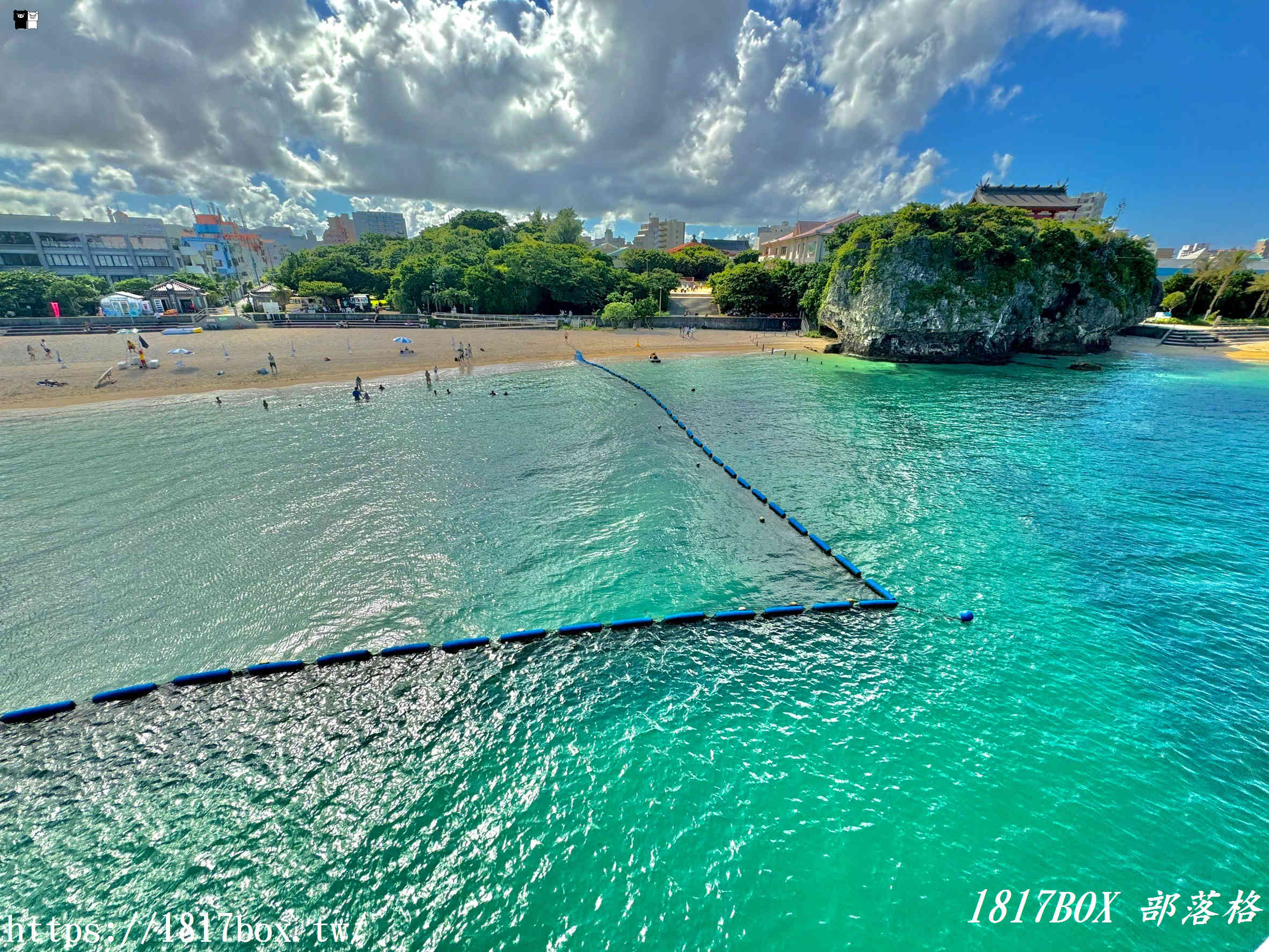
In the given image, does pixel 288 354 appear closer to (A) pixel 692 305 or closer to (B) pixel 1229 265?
(A) pixel 692 305

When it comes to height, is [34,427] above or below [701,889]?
above

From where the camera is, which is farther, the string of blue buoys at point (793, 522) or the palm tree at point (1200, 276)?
the palm tree at point (1200, 276)

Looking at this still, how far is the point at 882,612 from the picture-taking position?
18422 mm

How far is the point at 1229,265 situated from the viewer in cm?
8419

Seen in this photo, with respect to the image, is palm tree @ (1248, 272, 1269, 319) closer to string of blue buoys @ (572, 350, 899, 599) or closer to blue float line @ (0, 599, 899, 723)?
string of blue buoys @ (572, 350, 899, 599)

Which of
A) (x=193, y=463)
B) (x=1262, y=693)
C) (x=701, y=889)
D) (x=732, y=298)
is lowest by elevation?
(x=701, y=889)

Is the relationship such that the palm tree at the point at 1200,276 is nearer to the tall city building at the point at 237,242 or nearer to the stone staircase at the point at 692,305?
the stone staircase at the point at 692,305

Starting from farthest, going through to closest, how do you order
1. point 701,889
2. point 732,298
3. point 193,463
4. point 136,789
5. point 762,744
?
point 732,298
point 193,463
point 762,744
point 136,789
point 701,889

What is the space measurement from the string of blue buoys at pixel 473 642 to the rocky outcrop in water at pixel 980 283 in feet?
184

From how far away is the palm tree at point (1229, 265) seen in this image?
82625 millimetres

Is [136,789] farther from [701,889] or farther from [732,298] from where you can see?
[732,298]

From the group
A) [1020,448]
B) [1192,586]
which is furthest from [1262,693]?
[1020,448]

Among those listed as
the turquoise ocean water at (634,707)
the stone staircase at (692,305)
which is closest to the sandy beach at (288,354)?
the stone staircase at (692,305)

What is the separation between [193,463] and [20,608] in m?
14.7
